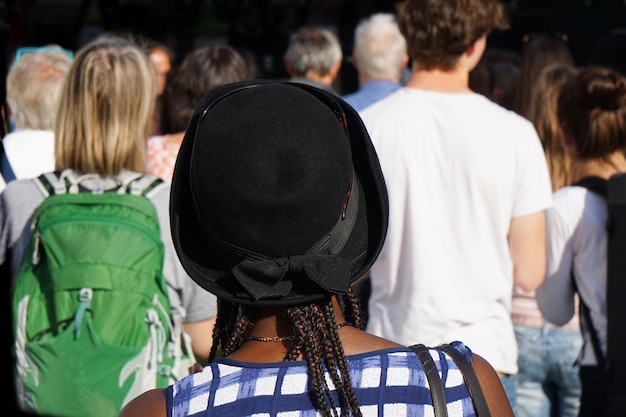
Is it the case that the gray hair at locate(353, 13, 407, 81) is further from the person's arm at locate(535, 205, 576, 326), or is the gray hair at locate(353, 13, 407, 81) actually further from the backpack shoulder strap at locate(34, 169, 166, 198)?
the backpack shoulder strap at locate(34, 169, 166, 198)

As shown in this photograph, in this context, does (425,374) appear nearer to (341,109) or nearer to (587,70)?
(341,109)

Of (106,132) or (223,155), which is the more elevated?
(223,155)

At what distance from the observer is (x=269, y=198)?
4.60 feet

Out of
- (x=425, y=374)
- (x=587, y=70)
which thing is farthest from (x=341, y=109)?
(x=587, y=70)

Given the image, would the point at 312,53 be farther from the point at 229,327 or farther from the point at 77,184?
the point at 229,327

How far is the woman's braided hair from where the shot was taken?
139cm

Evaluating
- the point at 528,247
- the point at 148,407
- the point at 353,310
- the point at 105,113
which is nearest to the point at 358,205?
the point at 353,310

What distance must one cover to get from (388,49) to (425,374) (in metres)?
3.51

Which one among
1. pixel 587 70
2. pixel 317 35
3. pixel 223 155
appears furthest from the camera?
pixel 317 35

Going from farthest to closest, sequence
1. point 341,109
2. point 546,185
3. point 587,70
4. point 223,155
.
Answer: point 587,70, point 546,185, point 341,109, point 223,155

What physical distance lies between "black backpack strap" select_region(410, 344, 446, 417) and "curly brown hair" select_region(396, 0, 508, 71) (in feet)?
5.74

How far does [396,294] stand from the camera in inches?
116

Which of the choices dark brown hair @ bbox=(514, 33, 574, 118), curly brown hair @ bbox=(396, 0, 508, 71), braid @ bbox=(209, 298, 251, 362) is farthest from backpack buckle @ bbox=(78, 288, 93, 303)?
dark brown hair @ bbox=(514, 33, 574, 118)

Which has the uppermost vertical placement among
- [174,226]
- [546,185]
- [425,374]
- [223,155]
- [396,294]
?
[223,155]
